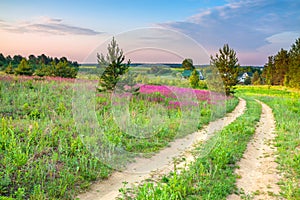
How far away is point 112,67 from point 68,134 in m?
5.04

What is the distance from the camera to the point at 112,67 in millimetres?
11750

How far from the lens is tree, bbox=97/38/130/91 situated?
10655 mm

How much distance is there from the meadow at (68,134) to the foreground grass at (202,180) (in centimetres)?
131

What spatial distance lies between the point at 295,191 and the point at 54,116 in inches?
316

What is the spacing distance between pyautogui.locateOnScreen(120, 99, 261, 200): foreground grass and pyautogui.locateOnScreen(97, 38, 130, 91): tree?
5435mm

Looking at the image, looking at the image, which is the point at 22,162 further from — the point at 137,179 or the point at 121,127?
the point at 121,127

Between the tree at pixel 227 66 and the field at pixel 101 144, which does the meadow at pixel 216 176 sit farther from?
the tree at pixel 227 66

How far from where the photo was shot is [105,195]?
15.8 ft

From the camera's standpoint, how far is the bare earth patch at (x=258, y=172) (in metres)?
5.18

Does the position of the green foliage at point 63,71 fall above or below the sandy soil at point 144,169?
above

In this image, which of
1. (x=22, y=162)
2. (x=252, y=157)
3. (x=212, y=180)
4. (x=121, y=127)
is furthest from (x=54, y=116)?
(x=252, y=157)

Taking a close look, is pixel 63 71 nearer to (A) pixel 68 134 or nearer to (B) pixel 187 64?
(A) pixel 68 134

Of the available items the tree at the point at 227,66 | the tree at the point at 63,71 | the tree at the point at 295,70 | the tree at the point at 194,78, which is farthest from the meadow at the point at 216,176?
the tree at the point at 295,70

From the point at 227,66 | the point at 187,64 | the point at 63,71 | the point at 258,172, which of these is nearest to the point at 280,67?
the point at 227,66
